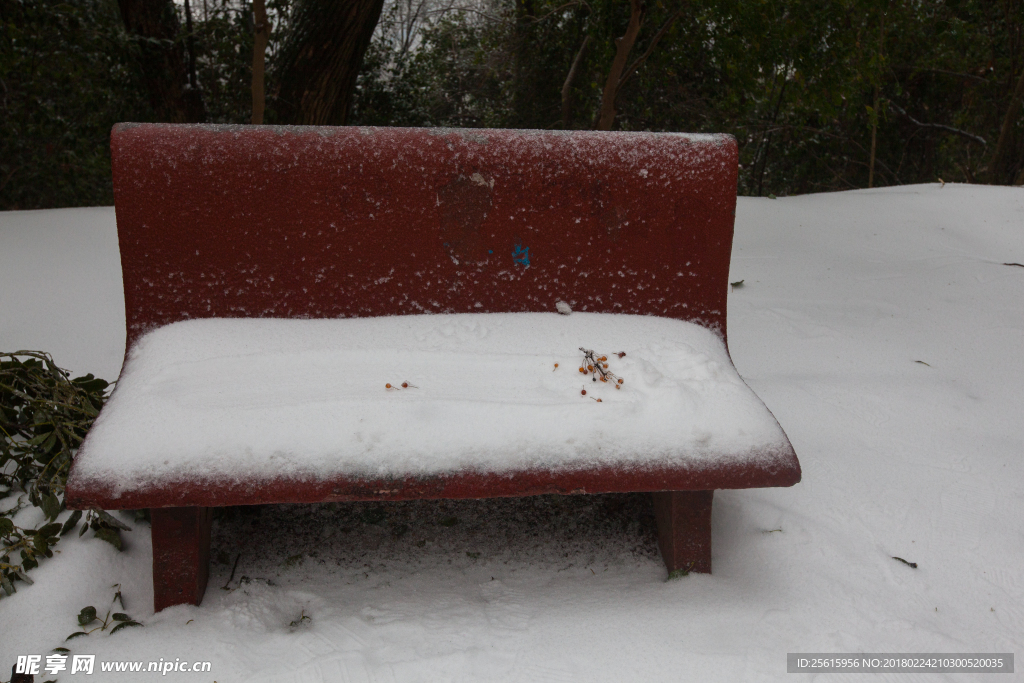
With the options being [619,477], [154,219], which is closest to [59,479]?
[154,219]

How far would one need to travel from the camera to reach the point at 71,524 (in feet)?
6.21

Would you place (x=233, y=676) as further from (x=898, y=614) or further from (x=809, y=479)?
(x=809, y=479)

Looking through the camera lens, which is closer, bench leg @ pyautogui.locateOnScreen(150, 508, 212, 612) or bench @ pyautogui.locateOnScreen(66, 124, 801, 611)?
bench @ pyautogui.locateOnScreen(66, 124, 801, 611)

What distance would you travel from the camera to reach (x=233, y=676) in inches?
60.6

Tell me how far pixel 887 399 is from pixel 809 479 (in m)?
0.70

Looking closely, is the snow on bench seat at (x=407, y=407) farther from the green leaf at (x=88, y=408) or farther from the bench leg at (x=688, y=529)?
the green leaf at (x=88, y=408)

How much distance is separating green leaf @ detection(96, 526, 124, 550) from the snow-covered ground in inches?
0.7

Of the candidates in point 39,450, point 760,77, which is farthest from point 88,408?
point 760,77

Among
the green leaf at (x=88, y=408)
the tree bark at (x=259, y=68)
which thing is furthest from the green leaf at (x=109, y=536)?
the tree bark at (x=259, y=68)

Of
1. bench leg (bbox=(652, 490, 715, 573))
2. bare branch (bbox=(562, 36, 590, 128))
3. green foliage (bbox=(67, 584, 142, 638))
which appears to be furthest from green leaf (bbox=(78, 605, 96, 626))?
bare branch (bbox=(562, 36, 590, 128))

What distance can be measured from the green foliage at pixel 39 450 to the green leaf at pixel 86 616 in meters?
0.20

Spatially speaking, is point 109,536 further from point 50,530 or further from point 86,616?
point 86,616

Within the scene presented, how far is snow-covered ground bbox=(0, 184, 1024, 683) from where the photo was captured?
1620mm

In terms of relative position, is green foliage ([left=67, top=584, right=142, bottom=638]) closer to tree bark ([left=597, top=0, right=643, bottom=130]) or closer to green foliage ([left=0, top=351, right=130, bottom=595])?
green foliage ([left=0, top=351, right=130, bottom=595])
